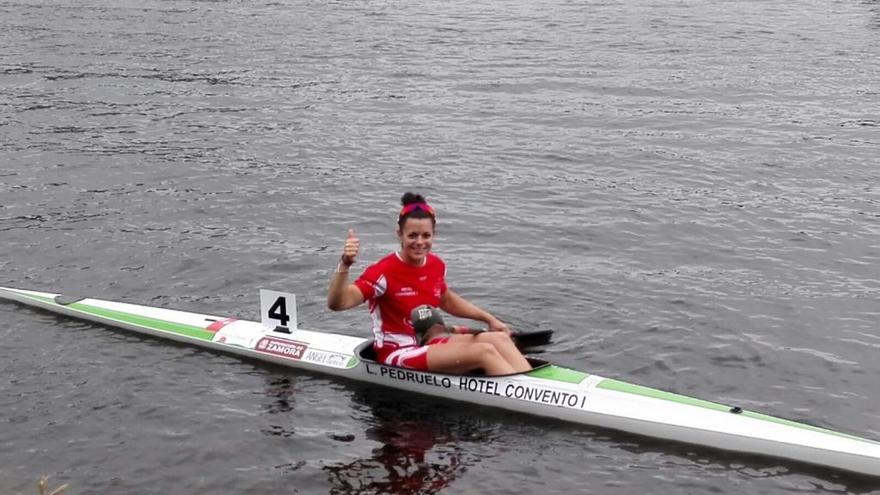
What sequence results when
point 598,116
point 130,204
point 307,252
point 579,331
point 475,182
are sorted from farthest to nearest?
point 598,116
point 475,182
point 130,204
point 307,252
point 579,331

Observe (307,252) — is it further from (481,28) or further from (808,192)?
(481,28)

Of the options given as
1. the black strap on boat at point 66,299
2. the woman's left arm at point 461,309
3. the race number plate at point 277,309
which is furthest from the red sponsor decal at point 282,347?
the black strap on boat at point 66,299

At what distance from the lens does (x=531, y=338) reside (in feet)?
43.1

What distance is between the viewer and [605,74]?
28.0 meters

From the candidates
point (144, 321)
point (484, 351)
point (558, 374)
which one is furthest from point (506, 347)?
point (144, 321)

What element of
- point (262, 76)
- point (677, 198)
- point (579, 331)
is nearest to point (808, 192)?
point (677, 198)

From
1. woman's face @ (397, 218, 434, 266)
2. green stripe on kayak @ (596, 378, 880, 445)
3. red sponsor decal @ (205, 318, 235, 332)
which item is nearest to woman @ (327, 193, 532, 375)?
woman's face @ (397, 218, 434, 266)

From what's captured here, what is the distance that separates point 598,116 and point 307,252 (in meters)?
9.92

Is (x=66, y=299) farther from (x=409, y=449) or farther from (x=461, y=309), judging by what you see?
(x=409, y=449)

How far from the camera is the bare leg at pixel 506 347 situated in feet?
37.8

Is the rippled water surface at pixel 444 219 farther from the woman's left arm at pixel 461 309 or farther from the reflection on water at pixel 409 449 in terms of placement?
the woman's left arm at pixel 461 309

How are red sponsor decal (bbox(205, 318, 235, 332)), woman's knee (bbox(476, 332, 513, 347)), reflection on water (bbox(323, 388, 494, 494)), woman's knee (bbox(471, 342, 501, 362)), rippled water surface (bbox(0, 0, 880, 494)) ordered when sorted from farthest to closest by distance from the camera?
red sponsor decal (bbox(205, 318, 235, 332)), woman's knee (bbox(476, 332, 513, 347)), woman's knee (bbox(471, 342, 501, 362)), rippled water surface (bbox(0, 0, 880, 494)), reflection on water (bbox(323, 388, 494, 494))

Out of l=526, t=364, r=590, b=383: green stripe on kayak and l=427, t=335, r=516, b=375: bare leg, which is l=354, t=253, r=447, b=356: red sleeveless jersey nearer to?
l=427, t=335, r=516, b=375: bare leg

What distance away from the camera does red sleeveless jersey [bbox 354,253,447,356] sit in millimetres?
11258
